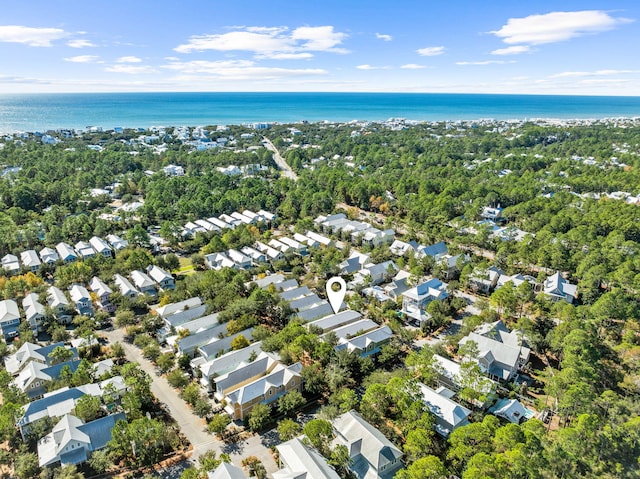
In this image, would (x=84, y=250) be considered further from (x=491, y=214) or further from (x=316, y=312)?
(x=491, y=214)

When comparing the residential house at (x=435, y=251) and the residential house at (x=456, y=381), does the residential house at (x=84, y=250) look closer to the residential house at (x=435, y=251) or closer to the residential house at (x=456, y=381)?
the residential house at (x=435, y=251)

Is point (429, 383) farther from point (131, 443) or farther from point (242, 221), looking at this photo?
point (242, 221)

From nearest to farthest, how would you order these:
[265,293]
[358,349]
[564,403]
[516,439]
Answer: [516,439] < [564,403] < [358,349] < [265,293]

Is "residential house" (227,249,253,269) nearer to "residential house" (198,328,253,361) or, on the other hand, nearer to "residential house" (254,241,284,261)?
"residential house" (254,241,284,261)

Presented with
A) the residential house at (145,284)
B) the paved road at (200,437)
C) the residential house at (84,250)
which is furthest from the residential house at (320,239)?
the paved road at (200,437)

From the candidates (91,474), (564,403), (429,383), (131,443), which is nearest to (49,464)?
(91,474)

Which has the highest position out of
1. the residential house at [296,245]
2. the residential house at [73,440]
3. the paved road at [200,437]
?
the residential house at [296,245]

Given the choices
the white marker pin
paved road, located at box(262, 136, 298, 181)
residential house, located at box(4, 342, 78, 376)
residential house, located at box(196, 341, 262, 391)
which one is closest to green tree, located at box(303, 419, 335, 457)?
residential house, located at box(196, 341, 262, 391)
